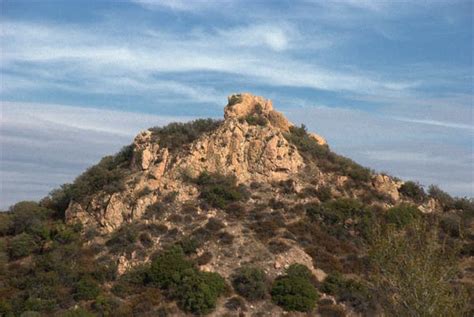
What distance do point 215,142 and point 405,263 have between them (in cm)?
2824

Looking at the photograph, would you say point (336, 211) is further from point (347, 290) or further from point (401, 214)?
point (347, 290)

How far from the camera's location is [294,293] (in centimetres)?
3172

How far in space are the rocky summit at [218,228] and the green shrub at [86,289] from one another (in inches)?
3.0

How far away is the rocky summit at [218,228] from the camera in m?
31.6

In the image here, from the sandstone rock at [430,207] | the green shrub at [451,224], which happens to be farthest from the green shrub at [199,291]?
the sandstone rock at [430,207]

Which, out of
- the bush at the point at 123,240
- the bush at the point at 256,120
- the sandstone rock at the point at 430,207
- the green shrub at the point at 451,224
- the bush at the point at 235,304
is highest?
the bush at the point at 256,120

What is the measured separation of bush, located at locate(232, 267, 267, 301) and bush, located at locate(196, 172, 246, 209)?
24.5 feet

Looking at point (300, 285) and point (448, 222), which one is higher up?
point (448, 222)

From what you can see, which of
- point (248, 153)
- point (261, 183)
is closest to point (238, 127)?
point (248, 153)

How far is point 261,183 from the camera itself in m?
42.7

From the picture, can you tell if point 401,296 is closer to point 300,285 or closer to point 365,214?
point 300,285

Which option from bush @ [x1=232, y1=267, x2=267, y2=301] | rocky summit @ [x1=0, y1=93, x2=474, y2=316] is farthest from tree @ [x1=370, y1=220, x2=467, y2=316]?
Answer: bush @ [x1=232, y1=267, x2=267, y2=301]

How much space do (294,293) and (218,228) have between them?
790cm

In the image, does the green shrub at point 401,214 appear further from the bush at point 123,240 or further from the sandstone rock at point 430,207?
the bush at point 123,240
